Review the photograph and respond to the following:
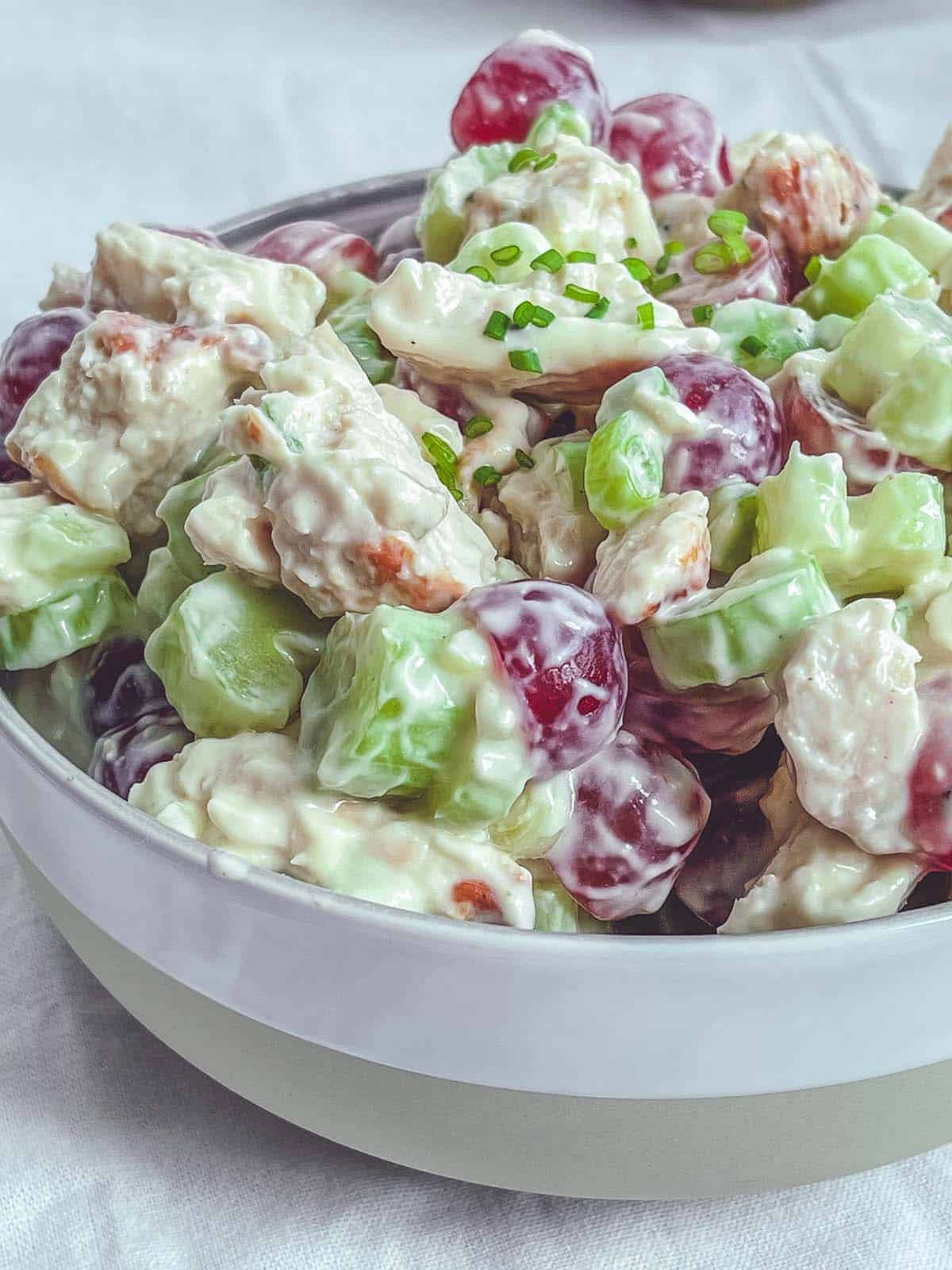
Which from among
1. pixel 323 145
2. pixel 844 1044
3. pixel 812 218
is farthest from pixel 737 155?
pixel 323 145

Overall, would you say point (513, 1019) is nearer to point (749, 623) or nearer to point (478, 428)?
point (749, 623)

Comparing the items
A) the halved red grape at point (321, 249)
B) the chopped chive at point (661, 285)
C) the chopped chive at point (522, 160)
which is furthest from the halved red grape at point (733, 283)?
the halved red grape at point (321, 249)

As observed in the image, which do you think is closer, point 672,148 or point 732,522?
point 732,522

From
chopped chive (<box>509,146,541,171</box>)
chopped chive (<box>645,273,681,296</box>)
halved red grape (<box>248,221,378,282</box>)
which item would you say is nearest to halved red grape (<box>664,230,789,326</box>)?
chopped chive (<box>645,273,681,296</box>)

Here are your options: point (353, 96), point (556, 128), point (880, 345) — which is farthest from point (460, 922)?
point (353, 96)

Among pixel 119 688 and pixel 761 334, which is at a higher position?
pixel 761 334

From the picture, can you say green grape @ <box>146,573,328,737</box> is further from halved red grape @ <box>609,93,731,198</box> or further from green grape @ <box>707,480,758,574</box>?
halved red grape @ <box>609,93,731,198</box>
